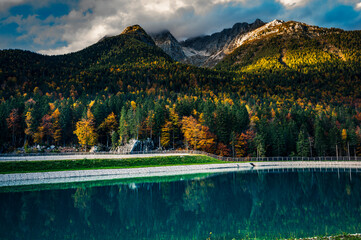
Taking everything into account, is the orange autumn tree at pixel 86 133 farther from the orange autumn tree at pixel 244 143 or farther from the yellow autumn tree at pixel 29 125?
the orange autumn tree at pixel 244 143

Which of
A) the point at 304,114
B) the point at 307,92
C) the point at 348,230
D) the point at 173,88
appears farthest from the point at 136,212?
the point at 307,92

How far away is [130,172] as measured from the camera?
158 feet

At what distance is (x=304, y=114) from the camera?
100062mm

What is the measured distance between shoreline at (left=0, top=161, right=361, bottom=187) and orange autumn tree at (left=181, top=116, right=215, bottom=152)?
13.6 metres

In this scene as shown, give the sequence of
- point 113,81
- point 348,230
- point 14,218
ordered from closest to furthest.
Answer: point 348,230 < point 14,218 < point 113,81

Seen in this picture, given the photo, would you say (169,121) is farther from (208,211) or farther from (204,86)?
(204,86)

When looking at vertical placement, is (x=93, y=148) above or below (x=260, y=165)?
above

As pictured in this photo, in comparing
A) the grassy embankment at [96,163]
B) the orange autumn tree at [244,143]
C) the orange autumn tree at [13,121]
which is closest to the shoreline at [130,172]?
the grassy embankment at [96,163]

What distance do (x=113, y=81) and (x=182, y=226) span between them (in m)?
142

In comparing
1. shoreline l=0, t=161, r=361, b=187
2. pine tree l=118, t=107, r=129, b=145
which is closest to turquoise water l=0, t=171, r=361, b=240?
shoreline l=0, t=161, r=361, b=187

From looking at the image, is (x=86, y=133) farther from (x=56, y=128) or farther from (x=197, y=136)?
(x=197, y=136)

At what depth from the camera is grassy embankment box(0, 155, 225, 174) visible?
41156 millimetres

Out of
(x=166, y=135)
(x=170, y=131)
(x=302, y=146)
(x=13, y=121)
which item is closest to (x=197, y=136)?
(x=166, y=135)

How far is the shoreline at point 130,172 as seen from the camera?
127 ft
